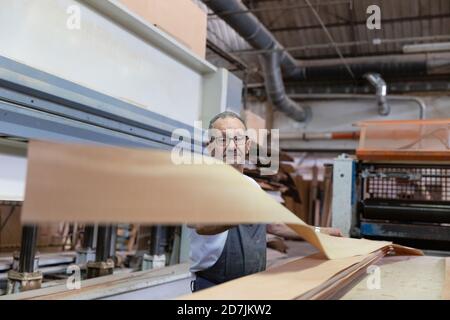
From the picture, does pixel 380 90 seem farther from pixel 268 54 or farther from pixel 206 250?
pixel 206 250

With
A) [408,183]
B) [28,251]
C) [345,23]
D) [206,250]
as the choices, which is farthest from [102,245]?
[345,23]

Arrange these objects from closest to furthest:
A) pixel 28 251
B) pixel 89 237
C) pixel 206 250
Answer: pixel 206 250 → pixel 28 251 → pixel 89 237

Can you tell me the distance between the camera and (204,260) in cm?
112

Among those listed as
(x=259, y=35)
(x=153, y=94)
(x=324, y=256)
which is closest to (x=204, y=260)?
(x=324, y=256)

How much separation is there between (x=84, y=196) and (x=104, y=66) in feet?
4.76

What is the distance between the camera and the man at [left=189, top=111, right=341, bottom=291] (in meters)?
1.11

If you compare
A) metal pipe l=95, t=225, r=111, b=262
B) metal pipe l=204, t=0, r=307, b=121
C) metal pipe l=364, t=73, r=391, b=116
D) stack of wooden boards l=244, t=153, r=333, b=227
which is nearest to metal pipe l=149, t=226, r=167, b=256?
metal pipe l=95, t=225, r=111, b=262

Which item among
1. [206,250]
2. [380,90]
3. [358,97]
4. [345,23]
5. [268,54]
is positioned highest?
[345,23]

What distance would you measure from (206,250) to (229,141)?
1.01 ft

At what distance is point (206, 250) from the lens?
111 centimetres

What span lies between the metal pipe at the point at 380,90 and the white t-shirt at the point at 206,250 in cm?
411

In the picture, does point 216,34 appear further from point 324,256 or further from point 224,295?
point 224,295

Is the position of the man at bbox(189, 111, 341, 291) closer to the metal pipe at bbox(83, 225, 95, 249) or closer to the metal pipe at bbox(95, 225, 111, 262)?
the metal pipe at bbox(95, 225, 111, 262)

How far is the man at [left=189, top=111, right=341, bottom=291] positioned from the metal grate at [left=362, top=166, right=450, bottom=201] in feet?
3.85
